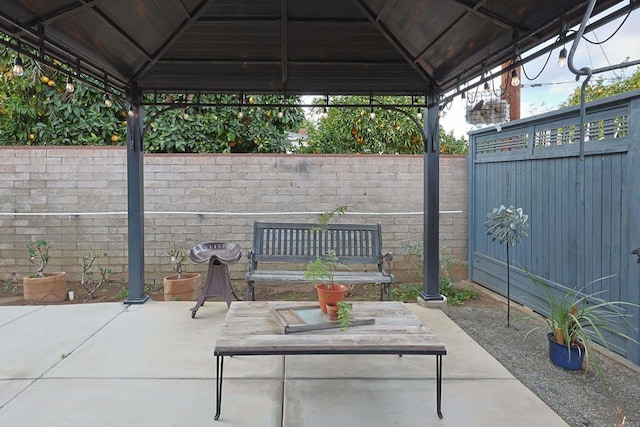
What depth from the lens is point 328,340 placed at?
229 centimetres

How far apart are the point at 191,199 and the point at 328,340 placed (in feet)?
12.8

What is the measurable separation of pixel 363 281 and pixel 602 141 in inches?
93.1

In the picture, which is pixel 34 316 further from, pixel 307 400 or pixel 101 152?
pixel 307 400

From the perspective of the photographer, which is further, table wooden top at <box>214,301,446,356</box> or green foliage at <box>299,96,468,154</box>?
green foliage at <box>299,96,468,154</box>

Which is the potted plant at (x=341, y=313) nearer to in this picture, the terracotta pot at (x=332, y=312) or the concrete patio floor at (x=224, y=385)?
the terracotta pot at (x=332, y=312)

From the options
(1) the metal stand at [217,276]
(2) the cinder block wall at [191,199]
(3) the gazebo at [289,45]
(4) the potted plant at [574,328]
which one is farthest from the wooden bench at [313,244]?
(4) the potted plant at [574,328]

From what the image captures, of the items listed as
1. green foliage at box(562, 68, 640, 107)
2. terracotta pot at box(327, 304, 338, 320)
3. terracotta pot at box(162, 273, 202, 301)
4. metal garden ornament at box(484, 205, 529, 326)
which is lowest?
terracotta pot at box(162, 273, 202, 301)

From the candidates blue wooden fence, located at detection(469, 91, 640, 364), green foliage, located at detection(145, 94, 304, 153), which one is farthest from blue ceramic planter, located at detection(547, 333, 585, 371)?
green foliage, located at detection(145, 94, 304, 153)

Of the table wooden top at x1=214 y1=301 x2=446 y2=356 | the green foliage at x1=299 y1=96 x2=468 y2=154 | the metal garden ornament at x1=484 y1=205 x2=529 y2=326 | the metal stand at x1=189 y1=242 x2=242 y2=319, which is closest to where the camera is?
the table wooden top at x1=214 y1=301 x2=446 y2=356

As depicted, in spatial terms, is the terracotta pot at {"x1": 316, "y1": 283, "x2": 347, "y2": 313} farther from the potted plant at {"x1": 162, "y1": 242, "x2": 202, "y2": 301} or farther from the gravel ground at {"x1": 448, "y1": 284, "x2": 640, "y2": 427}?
the potted plant at {"x1": 162, "y1": 242, "x2": 202, "y2": 301}

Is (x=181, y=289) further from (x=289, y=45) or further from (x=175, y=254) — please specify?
(x=289, y=45)

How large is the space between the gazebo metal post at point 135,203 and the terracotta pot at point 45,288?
1102 millimetres

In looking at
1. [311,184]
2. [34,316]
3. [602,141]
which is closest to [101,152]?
[34,316]

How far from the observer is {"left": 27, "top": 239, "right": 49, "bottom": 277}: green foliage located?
16.8ft
